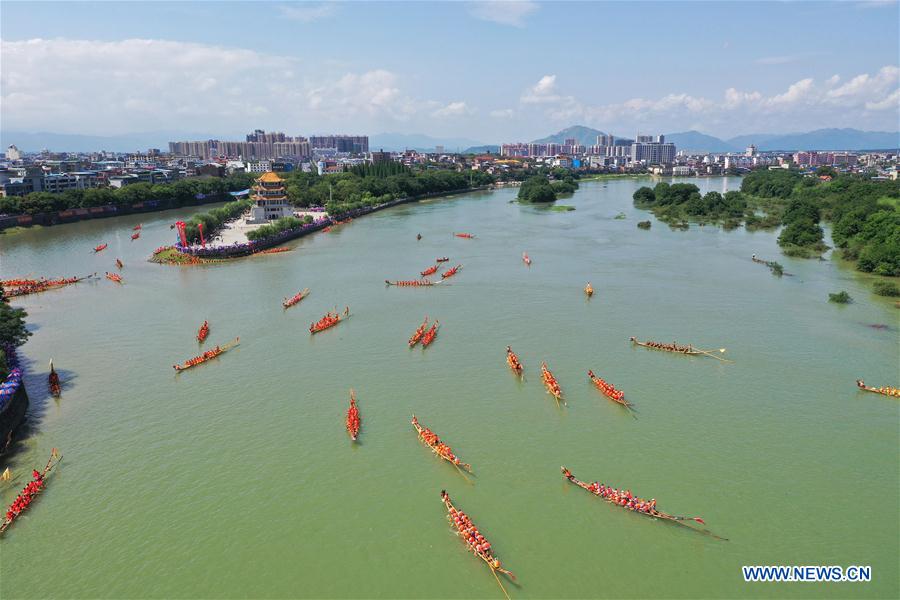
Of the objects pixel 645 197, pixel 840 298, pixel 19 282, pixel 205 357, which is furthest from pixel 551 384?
pixel 645 197

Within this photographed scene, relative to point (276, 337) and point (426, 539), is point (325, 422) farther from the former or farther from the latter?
point (276, 337)

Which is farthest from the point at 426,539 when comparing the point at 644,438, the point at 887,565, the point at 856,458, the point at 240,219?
the point at 240,219

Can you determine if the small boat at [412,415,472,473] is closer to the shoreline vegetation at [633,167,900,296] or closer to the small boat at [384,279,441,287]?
the small boat at [384,279,441,287]

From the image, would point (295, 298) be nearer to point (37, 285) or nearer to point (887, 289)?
point (37, 285)

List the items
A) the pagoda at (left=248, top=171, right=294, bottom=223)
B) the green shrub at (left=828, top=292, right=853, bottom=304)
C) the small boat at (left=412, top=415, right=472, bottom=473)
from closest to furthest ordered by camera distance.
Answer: the small boat at (left=412, top=415, right=472, bottom=473) → the green shrub at (left=828, top=292, right=853, bottom=304) → the pagoda at (left=248, top=171, right=294, bottom=223)

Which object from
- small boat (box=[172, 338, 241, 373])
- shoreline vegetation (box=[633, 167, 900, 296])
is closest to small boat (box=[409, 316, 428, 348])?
small boat (box=[172, 338, 241, 373])

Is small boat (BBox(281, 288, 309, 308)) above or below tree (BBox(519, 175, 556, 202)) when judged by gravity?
below
